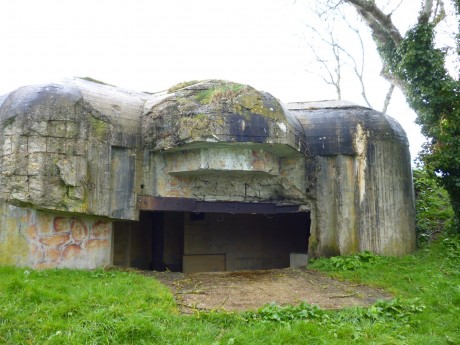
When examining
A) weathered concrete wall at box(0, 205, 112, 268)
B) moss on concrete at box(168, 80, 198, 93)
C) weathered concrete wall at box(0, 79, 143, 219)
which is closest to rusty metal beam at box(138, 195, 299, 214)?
weathered concrete wall at box(0, 79, 143, 219)

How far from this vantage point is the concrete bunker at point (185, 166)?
6188 millimetres

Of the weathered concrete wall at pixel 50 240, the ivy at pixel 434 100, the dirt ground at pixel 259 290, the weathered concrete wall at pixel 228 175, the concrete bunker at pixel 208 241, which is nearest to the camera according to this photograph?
the dirt ground at pixel 259 290

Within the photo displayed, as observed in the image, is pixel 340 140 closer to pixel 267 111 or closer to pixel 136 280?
pixel 267 111

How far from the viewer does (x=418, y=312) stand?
4918 mm

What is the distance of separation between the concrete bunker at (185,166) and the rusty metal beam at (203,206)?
2 centimetres

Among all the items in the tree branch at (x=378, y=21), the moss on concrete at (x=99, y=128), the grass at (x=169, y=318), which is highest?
the tree branch at (x=378, y=21)

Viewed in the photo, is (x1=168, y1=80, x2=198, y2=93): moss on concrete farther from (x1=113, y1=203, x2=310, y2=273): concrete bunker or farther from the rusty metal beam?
(x1=113, y1=203, x2=310, y2=273): concrete bunker

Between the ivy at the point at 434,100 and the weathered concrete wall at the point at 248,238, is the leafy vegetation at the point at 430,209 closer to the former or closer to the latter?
the ivy at the point at 434,100

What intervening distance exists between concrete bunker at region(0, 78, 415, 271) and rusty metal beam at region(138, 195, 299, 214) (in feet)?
0.06

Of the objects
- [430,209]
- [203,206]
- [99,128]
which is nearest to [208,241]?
[203,206]

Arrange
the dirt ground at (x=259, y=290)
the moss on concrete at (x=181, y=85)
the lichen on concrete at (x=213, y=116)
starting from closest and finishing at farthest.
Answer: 1. the dirt ground at (x=259, y=290)
2. the lichen on concrete at (x=213, y=116)
3. the moss on concrete at (x=181, y=85)

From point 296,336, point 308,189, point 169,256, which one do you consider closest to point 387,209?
point 308,189

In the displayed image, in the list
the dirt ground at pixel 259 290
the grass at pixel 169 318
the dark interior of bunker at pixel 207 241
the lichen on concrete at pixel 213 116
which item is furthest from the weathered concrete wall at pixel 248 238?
the grass at pixel 169 318

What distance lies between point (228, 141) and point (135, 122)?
1.66m
